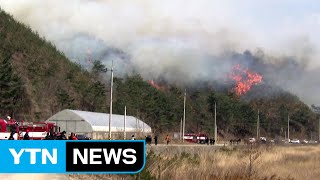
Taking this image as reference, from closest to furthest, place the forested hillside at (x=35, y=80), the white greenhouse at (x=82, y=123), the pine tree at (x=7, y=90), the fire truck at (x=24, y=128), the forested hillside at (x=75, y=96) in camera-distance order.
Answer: the fire truck at (x=24, y=128)
the white greenhouse at (x=82, y=123)
the pine tree at (x=7, y=90)
the forested hillside at (x=35, y=80)
the forested hillside at (x=75, y=96)

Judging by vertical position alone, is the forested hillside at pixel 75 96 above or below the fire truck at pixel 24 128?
above

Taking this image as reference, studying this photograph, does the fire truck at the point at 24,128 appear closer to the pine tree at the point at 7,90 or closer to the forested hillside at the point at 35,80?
the pine tree at the point at 7,90

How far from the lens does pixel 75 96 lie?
11900 cm

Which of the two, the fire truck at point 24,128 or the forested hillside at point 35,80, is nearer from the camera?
the fire truck at point 24,128

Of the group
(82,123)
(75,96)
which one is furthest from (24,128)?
(75,96)

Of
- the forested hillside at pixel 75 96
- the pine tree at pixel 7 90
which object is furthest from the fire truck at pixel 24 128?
the forested hillside at pixel 75 96

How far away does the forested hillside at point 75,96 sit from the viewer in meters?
95.7

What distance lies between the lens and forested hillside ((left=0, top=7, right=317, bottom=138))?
9569 centimetres

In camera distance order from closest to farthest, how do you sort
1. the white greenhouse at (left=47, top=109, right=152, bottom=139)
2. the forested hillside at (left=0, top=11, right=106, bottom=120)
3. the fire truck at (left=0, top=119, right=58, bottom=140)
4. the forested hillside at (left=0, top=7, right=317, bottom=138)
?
the fire truck at (left=0, top=119, right=58, bottom=140) → the white greenhouse at (left=47, top=109, right=152, bottom=139) → the forested hillside at (left=0, top=11, right=106, bottom=120) → the forested hillside at (left=0, top=7, right=317, bottom=138)

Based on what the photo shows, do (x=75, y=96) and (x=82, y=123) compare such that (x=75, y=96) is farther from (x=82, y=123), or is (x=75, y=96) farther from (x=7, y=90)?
(x=82, y=123)

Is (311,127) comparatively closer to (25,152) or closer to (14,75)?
(14,75)

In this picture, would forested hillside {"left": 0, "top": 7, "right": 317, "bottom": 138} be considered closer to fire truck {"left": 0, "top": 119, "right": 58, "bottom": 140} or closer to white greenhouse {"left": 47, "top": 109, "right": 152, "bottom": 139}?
white greenhouse {"left": 47, "top": 109, "right": 152, "bottom": 139}

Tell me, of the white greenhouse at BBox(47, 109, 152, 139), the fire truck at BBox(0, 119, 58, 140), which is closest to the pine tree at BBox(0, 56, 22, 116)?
the white greenhouse at BBox(47, 109, 152, 139)

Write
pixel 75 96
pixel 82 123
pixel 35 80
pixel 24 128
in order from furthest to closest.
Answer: pixel 75 96, pixel 35 80, pixel 82 123, pixel 24 128
